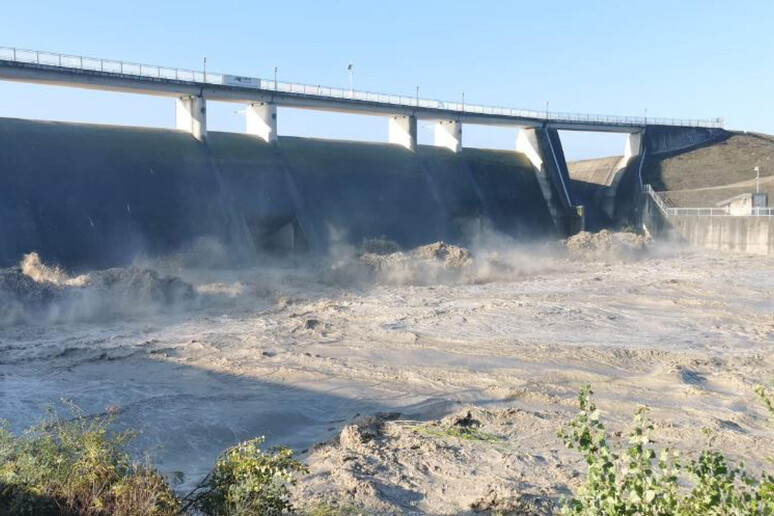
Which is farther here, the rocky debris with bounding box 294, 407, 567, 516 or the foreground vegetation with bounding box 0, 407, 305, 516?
the rocky debris with bounding box 294, 407, 567, 516

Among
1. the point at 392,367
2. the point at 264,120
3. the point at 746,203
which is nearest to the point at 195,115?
the point at 264,120

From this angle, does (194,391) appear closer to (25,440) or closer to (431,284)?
(25,440)

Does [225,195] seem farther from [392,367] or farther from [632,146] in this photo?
[632,146]

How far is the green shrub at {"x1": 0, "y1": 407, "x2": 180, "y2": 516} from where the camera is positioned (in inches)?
190

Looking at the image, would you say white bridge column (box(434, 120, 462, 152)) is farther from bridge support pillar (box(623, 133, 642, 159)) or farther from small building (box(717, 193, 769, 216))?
small building (box(717, 193, 769, 216))

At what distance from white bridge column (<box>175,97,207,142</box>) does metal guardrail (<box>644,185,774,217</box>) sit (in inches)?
833

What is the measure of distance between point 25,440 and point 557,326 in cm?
1138

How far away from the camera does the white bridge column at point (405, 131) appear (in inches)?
1234

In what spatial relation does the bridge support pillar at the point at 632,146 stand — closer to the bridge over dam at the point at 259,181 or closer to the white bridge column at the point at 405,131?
the bridge over dam at the point at 259,181

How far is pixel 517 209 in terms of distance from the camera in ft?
108

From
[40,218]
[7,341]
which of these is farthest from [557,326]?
[40,218]

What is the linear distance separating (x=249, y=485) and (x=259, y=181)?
21.2 m

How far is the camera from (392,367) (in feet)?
38.4

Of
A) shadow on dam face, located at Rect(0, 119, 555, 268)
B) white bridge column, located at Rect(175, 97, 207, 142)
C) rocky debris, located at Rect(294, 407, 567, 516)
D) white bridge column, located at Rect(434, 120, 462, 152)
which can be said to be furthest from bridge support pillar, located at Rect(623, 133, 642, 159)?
rocky debris, located at Rect(294, 407, 567, 516)
